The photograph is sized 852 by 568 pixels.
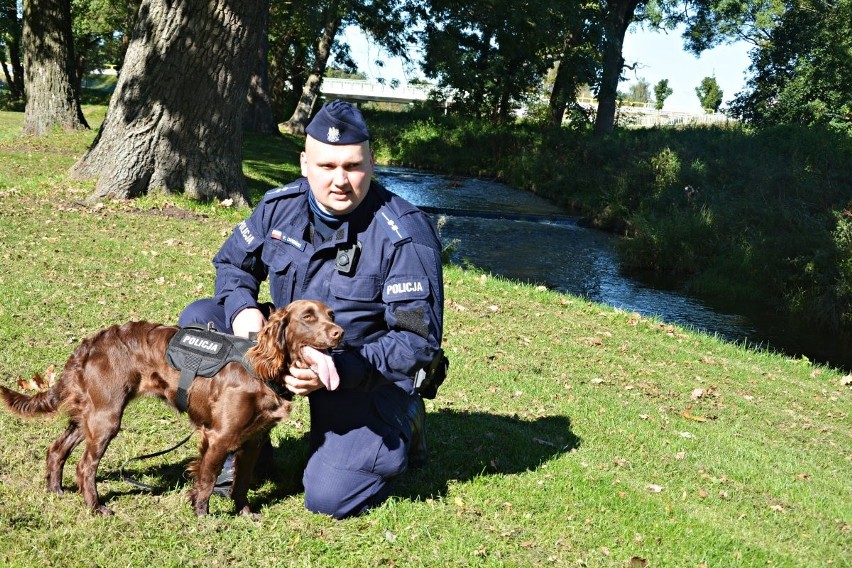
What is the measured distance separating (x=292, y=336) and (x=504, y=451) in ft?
8.49

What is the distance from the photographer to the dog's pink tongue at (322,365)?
4.11 m

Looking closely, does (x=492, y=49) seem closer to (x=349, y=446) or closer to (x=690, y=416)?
(x=690, y=416)

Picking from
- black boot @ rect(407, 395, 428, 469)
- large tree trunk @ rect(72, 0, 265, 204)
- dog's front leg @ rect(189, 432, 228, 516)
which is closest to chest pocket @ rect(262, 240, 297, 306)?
dog's front leg @ rect(189, 432, 228, 516)

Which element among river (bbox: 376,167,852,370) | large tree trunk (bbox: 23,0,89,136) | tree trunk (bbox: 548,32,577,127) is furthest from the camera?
tree trunk (bbox: 548,32,577,127)

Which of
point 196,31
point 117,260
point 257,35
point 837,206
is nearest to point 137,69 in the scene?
point 196,31

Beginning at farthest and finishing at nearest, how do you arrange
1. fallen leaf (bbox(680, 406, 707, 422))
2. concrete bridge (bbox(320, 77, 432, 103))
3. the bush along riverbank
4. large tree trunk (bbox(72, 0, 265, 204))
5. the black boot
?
concrete bridge (bbox(320, 77, 432, 103))
the bush along riverbank
large tree trunk (bbox(72, 0, 265, 204))
fallen leaf (bbox(680, 406, 707, 422))
the black boot

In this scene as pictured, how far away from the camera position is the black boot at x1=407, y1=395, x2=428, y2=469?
537 cm

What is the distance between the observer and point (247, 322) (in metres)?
4.62

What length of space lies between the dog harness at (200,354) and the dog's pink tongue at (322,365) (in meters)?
0.30

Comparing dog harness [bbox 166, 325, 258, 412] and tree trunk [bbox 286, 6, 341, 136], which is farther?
tree trunk [bbox 286, 6, 341, 136]

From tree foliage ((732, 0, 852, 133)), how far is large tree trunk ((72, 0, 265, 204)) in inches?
1147

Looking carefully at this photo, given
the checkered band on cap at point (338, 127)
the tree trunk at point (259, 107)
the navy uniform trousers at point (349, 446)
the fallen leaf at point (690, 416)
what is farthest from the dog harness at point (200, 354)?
the tree trunk at point (259, 107)

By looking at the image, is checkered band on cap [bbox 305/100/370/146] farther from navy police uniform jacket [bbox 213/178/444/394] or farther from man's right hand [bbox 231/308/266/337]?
man's right hand [bbox 231/308/266/337]

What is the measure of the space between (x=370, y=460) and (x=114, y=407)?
57.6 inches
